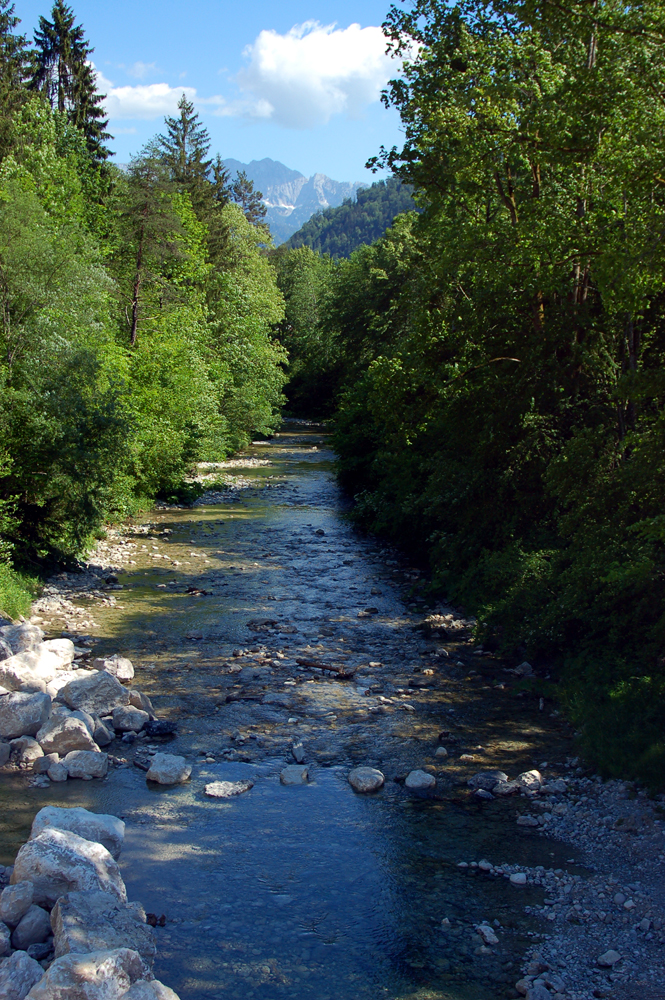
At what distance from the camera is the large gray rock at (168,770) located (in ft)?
29.3

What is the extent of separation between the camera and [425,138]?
1634 cm

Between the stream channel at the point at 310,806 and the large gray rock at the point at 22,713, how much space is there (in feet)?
2.35

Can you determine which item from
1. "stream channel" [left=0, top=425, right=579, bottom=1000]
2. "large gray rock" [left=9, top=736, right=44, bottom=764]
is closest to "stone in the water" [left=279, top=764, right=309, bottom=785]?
"stream channel" [left=0, top=425, right=579, bottom=1000]

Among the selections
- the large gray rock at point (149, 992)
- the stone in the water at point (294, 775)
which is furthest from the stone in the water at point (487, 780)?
the large gray rock at point (149, 992)

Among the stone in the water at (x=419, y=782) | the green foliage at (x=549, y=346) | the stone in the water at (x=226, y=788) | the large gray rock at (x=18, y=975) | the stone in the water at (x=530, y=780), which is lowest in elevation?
the stone in the water at (x=226, y=788)

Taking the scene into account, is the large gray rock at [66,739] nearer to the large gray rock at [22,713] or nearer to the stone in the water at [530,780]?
the large gray rock at [22,713]

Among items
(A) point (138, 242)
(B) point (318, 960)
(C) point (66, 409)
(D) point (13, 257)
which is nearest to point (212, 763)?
(B) point (318, 960)

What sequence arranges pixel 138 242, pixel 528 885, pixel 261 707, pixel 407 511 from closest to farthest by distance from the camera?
pixel 528 885, pixel 261 707, pixel 407 511, pixel 138 242

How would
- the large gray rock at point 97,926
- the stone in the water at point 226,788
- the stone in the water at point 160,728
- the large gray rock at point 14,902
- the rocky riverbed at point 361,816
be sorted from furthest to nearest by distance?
the stone in the water at point 160,728 < the stone in the water at point 226,788 < the rocky riverbed at point 361,816 < the large gray rock at point 14,902 < the large gray rock at point 97,926

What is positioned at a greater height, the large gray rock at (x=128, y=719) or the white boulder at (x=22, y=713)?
the white boulder at (x=22, y=713)

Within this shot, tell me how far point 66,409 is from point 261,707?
8305 millimetres

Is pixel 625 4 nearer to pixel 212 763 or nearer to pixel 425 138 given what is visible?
pixel 425 138

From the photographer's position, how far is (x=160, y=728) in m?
10.2

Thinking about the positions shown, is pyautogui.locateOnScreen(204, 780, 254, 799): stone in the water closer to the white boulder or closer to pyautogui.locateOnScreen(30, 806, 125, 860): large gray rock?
pyautogui.locateOnScreen(30, 806, 125, 860): large gray rock
